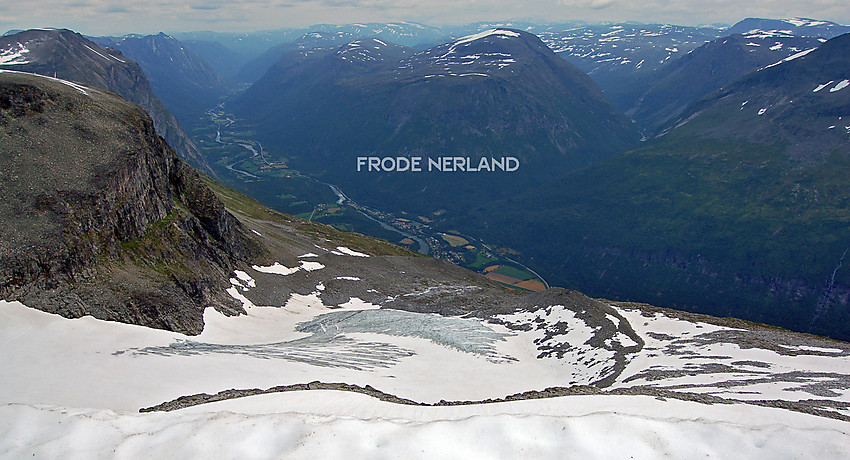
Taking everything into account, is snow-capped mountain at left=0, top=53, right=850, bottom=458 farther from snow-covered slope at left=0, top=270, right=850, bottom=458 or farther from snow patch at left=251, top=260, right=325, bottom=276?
snow patch at left=251, top=260, right=325, bottom=276

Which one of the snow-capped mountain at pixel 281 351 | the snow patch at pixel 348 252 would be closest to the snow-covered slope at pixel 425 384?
the snow-capped mountain at pixel 281 351

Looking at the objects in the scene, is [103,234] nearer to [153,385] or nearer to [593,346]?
[153,385]

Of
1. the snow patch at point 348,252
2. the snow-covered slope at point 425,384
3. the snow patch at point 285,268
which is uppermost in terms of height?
the snow-covered slope at point 425,384

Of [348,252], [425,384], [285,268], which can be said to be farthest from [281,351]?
[348,252]

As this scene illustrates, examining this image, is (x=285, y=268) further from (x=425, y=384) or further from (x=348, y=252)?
(x=425, y=384)

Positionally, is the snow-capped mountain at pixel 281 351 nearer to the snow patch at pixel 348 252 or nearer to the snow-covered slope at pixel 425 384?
the snow-covered slope at pixel 425 384

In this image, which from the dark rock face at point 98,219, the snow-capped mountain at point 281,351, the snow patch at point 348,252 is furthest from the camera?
the snow patch at point 348,252

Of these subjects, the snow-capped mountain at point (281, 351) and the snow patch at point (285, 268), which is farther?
the snow patch at point (285, 268)

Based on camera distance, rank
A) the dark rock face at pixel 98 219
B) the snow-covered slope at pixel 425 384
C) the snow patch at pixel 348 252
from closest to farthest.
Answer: the snow-covered slope at pixel 425 384, the dark rock face at pixel 98 219, the snow patch at pixel 348 252
